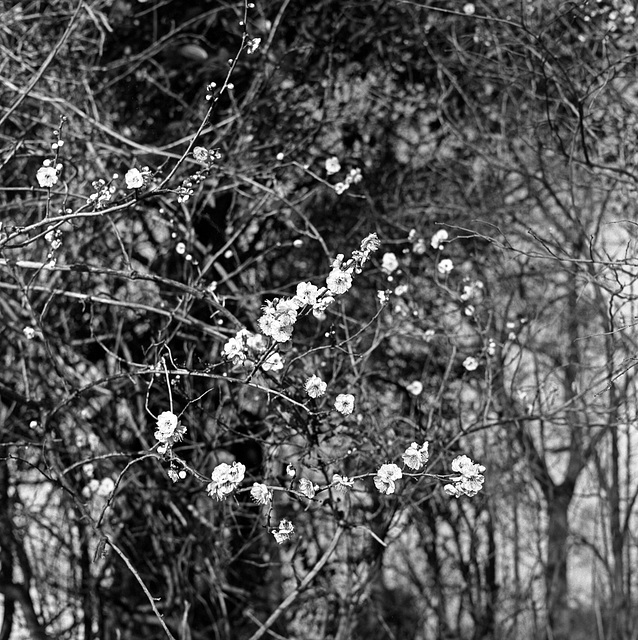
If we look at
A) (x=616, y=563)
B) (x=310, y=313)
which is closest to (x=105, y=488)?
(x=310, y=313)

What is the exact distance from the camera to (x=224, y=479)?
197 centimetres

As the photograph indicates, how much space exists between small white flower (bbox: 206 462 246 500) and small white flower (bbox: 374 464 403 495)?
1.04 feet

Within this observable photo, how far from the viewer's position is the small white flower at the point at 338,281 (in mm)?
1954

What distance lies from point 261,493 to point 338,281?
0.52 metres

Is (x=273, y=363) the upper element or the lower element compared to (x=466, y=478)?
upper

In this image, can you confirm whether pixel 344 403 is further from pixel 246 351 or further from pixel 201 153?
pixel 201 153

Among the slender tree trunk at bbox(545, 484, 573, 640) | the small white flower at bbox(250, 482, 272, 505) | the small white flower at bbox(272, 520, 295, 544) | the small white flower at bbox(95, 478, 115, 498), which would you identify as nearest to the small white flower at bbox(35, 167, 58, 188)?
the small white flower at bbox(250, 482, 272, 505)

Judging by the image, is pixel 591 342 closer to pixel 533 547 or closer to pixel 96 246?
pixel 533 547

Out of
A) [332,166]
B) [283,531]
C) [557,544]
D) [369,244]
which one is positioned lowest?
[283,531]

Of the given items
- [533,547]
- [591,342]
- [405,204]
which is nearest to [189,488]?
[405,204]

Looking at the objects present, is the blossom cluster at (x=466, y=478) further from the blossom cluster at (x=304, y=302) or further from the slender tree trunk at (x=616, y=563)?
the slender tree trunk at (x=616, y=563)

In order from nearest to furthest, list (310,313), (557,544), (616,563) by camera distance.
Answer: (310,313)
(616,563)
(557,544)

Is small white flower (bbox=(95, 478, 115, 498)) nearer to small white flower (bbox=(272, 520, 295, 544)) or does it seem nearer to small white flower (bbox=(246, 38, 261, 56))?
small white flower (bbox=(272, 520, 295, 544))

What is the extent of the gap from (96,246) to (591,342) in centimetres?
341
